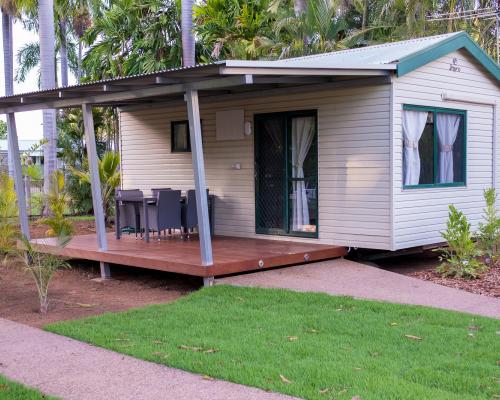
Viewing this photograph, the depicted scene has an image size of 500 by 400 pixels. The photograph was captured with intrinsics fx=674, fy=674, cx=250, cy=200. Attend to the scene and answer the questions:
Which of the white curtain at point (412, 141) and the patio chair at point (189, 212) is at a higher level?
the white curtain at point (412, 141)

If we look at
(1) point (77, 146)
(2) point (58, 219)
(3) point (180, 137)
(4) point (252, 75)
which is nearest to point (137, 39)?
(1) point (77, 146)

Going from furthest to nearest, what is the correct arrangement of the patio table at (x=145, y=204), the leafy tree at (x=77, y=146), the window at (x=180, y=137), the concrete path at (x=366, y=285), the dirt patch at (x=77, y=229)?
1. the leafy tree at (x=77, y=146)
2. the dirt patch at (x=77, y=229)
3. the window at (x=180, y=137)
4. the patio table at (x=145, y=204)
5. the concrete path at (x=366, y=285)

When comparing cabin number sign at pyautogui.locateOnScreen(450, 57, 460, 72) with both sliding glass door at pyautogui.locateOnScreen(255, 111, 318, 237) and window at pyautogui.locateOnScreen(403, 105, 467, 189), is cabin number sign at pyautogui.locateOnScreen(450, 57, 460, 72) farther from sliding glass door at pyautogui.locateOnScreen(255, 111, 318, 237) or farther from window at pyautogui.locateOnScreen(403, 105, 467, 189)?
sliding glass door at pyautogui.locateOnScreen(255, 111, 318, 237)

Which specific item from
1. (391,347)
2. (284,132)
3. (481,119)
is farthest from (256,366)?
(481,119)

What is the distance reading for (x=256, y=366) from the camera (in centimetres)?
500

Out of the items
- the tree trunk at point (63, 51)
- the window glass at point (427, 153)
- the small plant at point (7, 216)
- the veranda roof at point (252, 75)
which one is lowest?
the small plant at point (7, 216)

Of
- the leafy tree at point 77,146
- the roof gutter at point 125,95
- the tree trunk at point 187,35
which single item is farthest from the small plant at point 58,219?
the leafy tree at point 77,146

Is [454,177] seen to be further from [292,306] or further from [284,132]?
[292,306]

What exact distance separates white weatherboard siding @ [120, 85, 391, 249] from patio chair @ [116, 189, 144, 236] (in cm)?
137

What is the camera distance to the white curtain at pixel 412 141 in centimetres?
966

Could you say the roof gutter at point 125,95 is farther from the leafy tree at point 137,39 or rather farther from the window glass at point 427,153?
the leafy tree at point 137,39

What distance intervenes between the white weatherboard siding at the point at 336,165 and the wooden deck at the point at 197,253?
412 mm

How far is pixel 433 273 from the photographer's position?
9.35 m

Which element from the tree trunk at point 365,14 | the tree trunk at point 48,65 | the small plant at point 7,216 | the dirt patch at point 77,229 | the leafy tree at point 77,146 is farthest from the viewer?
the tree trunk at point 365,14
